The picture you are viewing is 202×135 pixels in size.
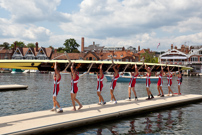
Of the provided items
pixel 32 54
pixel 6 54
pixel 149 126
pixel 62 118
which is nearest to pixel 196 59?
pixel 32 54

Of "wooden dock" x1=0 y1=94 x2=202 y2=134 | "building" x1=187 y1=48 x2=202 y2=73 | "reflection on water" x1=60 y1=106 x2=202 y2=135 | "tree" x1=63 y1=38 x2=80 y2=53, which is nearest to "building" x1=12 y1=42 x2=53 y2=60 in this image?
"tree" x1=63 y1=38 x2=80 y2=53

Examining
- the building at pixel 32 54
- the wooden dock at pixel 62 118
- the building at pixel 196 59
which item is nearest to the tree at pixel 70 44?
the building at pixel 32 54

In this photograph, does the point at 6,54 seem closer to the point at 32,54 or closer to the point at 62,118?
the point at 32,54

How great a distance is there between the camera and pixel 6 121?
1055 cm

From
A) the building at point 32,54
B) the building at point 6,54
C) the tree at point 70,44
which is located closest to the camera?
the building at point 32,54

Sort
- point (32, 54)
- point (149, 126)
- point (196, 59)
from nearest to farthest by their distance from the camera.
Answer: point (149, 126)
point (196, 59)
point (32, 54)

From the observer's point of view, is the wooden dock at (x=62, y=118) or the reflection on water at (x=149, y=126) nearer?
the wooden dock at (x=62, y=118)

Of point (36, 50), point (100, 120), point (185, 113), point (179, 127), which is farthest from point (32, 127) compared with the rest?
point (36, 50)

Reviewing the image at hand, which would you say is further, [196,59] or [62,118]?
[196,59]

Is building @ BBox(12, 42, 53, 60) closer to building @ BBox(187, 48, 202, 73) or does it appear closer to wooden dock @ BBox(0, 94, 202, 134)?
building @ BBox(187, 48, 202, 73)

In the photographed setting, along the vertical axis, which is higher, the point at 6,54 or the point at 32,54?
the point at 6,54

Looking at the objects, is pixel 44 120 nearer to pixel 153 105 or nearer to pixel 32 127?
pixel 32 127

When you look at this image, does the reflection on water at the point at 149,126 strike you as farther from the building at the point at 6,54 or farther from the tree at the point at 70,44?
the tree at the point at 70,44

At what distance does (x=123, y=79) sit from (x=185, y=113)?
34.4 m
